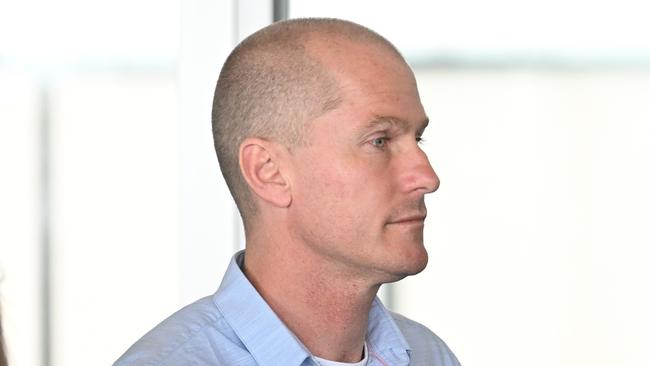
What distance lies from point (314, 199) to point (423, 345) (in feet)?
1.33

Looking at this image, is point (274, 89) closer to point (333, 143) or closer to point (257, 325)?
point (333, 143)

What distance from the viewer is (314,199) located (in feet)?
5.71

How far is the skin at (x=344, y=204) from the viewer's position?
67.9 inches

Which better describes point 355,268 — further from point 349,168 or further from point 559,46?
point 559,46

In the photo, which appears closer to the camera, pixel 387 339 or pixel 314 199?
pixel 314 199

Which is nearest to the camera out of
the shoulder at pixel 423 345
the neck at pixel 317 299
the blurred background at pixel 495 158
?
the neck at pixel 317 299

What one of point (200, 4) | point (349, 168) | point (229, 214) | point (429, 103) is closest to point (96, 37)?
point (200, 4)

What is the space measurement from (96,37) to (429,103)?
86cm

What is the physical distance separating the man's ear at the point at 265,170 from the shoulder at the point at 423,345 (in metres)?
0.37

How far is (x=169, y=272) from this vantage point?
3320 mm

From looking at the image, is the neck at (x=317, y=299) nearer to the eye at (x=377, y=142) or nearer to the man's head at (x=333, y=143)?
the man's head at (x=333, y=143)

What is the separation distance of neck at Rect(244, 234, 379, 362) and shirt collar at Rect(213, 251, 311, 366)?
0.03 meters

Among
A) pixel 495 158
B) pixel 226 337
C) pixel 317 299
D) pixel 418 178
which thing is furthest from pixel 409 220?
pixel 495 158

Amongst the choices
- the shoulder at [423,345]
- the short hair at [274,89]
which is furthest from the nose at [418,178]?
the shoulder at [423,345]
